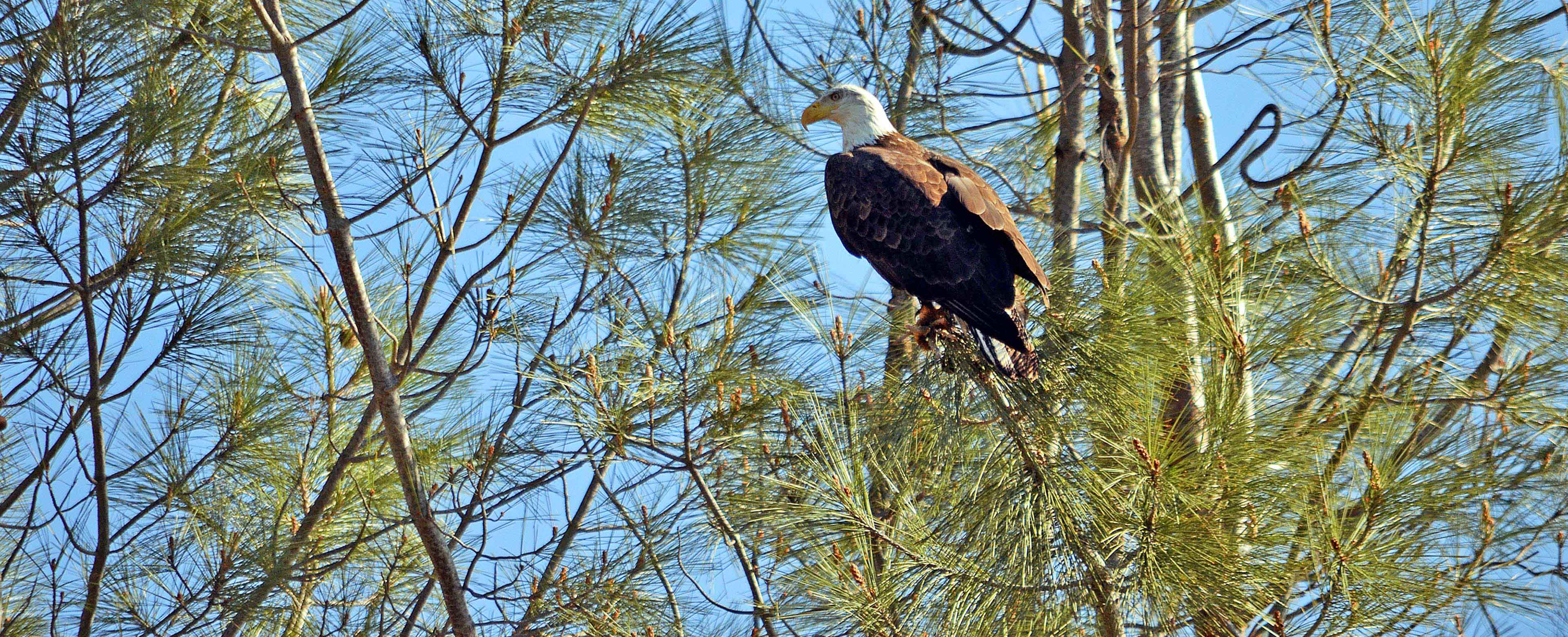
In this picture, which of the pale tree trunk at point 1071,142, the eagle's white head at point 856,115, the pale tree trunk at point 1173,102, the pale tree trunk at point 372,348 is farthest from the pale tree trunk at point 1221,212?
the pale tree trunk at point 372,348

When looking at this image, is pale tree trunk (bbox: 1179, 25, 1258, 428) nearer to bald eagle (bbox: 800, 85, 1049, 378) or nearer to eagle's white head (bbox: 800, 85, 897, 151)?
bald eagle (bbox: 800, 85, 1049, 378)

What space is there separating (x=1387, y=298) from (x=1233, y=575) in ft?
3.40

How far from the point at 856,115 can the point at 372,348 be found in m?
1.40

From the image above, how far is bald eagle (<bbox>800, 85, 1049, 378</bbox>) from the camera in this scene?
2.34 metres

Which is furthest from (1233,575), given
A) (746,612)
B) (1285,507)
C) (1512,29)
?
(1512,29)

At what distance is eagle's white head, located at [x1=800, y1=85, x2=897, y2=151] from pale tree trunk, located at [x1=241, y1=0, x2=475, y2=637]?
50.3 inches

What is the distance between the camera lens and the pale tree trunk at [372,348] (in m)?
2.70

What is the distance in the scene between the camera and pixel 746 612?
248 cm

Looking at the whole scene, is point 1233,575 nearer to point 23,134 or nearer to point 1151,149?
point 1151,149

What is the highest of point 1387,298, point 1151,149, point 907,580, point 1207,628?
point 1151,149

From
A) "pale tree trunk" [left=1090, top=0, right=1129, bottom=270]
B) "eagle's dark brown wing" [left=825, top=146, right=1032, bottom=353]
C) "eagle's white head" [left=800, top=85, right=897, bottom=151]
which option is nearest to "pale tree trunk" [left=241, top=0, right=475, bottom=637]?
"eagle's dark brown wing" [left=825, top=146, right=1032, bottom=353]

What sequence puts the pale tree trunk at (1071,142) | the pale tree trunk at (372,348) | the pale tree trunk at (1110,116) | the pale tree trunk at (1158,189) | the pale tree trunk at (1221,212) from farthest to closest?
the pale tree trunk at (1071,142) < the pale tree trunk at (1110,116) < the pale tree trunk at (372,348) < the pale tree trunk at (1158,189) < the pale tree trunk at (1221,212)

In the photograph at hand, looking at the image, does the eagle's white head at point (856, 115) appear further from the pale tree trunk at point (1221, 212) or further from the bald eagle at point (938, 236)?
the pale tree trunk at point (1221, 212)

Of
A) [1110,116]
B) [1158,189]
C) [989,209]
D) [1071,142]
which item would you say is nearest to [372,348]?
[989,209]
